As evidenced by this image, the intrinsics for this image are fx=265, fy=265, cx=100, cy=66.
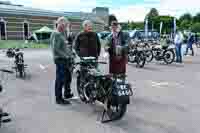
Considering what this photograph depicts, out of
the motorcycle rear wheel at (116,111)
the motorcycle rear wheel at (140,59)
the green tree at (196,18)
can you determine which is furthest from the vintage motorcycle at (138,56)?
the green tree at (196,18)

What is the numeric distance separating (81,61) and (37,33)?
4187 cm

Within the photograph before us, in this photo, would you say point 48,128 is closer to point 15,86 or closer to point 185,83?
point 15,86

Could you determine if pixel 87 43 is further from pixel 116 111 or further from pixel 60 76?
pixel 116 111

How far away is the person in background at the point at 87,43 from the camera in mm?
5988

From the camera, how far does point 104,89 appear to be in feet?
16.5

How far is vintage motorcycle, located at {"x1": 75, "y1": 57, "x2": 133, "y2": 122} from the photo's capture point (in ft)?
15.3

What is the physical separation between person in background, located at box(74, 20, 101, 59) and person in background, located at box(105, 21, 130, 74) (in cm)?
55

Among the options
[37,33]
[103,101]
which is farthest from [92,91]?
[37,33]

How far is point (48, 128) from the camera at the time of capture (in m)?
4.53

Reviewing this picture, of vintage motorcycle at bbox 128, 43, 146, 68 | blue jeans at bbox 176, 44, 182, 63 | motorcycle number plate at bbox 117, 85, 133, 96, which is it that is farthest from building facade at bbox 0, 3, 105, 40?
motorcycle number plate at bbox 117, 85, 133, 96

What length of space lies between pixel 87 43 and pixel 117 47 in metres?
0.89

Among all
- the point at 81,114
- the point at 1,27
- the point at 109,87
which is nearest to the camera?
the point at 109,87

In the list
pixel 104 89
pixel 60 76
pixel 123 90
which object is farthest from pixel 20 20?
pixel 123 90

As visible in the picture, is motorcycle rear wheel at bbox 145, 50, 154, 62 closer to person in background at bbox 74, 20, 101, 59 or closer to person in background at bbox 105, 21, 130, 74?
person in background at bbox 74, 20, 101, 59
